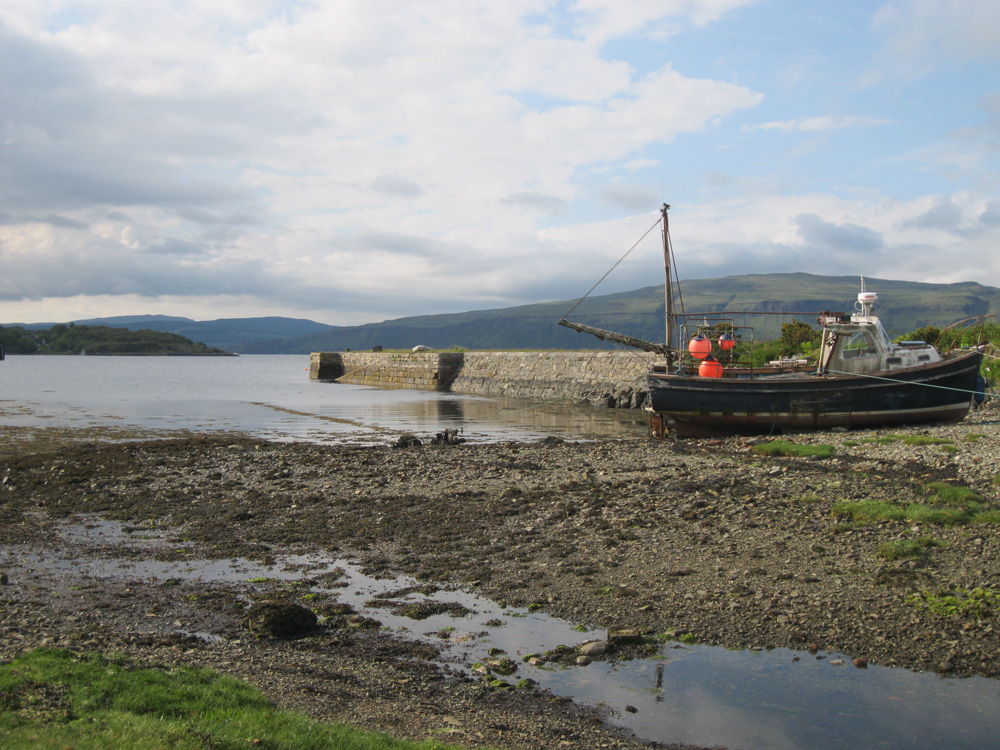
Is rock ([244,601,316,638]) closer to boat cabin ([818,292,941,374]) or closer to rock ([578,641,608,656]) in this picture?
rock ([578,641,608,656])

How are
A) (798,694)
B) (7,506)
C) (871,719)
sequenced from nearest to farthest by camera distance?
(871,719)
(798,694)
(7,506)

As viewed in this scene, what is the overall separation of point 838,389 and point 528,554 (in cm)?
1624

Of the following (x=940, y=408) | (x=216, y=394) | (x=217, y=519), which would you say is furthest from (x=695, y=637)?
(x=216, y=394)

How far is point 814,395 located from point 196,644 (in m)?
20.8

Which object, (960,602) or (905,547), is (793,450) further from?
(960,602)

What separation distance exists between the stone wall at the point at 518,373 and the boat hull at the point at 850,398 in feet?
55.4

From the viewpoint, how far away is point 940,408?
75.5 feet

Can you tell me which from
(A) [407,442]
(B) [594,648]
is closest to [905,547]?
(B) [594,648]

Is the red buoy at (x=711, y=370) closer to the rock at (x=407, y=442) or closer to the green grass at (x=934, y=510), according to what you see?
the rock at (x=407, y=442)

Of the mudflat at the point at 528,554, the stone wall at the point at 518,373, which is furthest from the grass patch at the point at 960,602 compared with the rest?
the stone wall at the point at 518,373

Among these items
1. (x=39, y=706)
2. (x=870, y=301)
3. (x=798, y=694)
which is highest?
(x=870, y=301)

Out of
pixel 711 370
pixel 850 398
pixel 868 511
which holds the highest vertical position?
pixel 711 370

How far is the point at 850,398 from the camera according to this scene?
22953mm

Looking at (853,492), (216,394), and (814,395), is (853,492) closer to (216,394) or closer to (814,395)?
(814,395)
